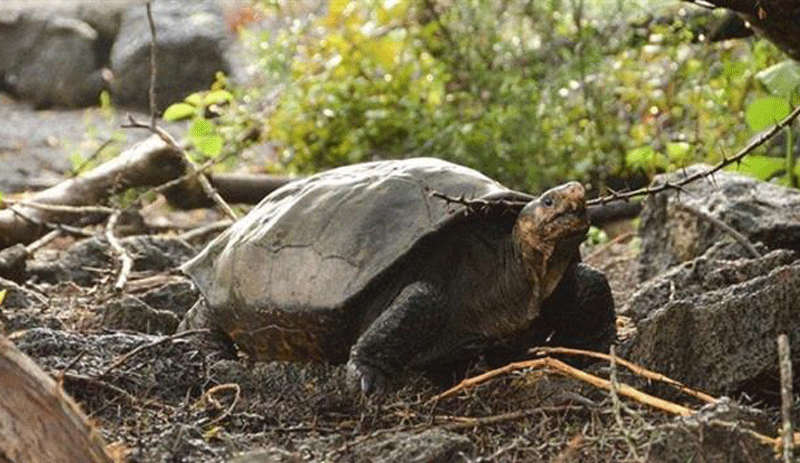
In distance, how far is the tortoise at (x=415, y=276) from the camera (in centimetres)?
354

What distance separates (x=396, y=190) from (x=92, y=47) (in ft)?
31.3

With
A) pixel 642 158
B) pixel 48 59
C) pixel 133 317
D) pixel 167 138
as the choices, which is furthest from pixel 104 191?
pixel 48 59

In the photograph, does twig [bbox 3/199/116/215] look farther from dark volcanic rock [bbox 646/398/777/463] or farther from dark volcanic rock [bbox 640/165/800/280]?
dark volcanic rock [bbox 646/398/777/463]

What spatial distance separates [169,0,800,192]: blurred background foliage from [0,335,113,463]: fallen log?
4.89 metres

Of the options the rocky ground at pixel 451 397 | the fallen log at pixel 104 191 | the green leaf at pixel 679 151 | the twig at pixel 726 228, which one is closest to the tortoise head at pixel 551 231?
the rocky ground at pixel 451 397

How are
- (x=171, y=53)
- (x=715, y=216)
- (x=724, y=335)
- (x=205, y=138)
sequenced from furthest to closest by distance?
1. (x=171, y=53)
2. (x=205, y=138)
3. (x=715, y=216)
4. (x=724, y=335)

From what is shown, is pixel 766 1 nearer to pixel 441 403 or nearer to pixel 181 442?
pixel 441 403

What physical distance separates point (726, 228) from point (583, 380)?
5.20 feet

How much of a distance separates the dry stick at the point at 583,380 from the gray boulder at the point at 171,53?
899 centimetres

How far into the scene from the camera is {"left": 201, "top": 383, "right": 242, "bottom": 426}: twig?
10.5 ft

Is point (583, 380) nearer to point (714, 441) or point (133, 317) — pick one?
point (714, 441)

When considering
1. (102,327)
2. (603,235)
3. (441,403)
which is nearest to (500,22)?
(603,235)

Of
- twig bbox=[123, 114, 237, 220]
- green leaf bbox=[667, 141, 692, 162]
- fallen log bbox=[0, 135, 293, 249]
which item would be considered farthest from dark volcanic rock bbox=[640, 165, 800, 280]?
fallen log bbox=[0, 135, 293, 249]

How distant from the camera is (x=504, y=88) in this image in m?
7.61
